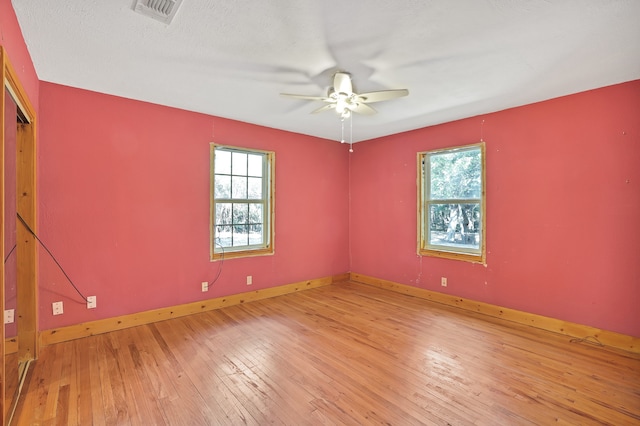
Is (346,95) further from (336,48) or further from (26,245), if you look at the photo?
(26,245)

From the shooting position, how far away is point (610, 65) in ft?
8.05

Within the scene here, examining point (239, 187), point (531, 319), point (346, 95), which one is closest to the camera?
point (346, 95)

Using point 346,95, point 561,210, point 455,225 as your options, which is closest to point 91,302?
point 346,95

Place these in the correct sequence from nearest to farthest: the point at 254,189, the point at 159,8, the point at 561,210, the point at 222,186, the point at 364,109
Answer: the point at 159,8 < the point at 364,109 < the point at 561,210 < the point at 222,186 < the point at 254,189

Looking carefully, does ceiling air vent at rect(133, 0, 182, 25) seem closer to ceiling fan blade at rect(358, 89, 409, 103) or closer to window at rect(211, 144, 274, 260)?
ceiling fan blade at rect(358, 89, 409, 103)

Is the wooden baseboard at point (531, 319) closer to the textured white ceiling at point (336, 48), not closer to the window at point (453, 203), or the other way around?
the window at point (453, 203)

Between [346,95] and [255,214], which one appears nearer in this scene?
[346,95]

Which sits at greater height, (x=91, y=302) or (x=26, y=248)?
(x=26, y=248)

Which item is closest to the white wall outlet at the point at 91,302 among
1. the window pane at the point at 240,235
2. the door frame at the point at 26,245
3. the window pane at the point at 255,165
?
the door frame at the point at 26,245

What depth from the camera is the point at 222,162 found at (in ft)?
13.1

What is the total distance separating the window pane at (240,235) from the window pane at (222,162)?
788 millimetres

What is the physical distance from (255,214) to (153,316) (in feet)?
5.93

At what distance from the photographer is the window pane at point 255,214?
4.32 metres

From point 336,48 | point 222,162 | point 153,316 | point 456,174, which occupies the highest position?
point 336,48
